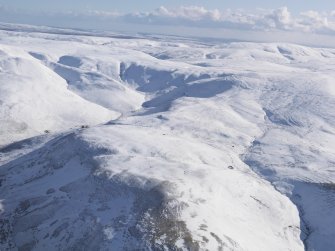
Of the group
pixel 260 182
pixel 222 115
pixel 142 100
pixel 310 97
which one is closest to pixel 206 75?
pixel 142 100

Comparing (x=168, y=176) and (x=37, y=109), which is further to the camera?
(x=37, y=109)

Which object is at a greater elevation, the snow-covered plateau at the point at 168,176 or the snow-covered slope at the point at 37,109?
the snow-covered plateau at the point at 168,176

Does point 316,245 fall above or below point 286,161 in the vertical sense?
above

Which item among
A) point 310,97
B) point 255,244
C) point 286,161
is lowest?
point 310,97

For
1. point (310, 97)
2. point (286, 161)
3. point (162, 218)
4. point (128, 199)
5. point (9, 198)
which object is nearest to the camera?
point (162, 218)

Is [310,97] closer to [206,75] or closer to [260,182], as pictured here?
[206,75]

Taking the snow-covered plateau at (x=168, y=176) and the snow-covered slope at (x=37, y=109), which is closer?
the snow-covered plateau at (x=168, y=176)

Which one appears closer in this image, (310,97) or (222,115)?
(222,115)

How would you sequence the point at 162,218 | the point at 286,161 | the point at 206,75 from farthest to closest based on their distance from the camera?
the point at 206,75 < the point at 286,161 < the point at 162,218

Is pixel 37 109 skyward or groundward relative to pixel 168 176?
groundward

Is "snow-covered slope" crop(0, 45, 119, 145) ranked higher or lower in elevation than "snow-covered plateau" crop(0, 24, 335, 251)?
lower

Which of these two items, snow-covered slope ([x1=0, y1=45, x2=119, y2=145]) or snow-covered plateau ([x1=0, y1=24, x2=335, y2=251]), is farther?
A: snow-covered slope ([x1=0, y1=45, x2=119, y2=145])
